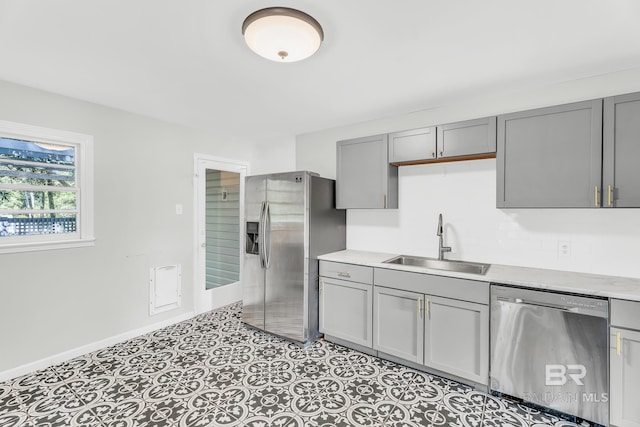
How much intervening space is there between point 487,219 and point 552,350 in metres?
1.17

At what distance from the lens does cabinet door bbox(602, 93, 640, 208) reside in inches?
79.9

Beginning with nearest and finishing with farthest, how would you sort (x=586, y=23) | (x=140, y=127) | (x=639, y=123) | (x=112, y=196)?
(x=586, y=23)
(x=639, y=123)
(x=112, y=196)
(x=140, y=127)

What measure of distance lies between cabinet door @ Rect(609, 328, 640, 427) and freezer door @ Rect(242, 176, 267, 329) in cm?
292

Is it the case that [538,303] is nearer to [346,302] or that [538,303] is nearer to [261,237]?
[346,302]

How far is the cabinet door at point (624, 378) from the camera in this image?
1.82 metres

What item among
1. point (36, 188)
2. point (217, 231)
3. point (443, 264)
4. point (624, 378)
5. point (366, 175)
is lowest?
point (624, 378)

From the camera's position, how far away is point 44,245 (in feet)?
8.70

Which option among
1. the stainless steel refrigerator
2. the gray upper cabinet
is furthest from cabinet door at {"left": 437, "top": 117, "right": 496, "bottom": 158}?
the stainless steel refrigerator

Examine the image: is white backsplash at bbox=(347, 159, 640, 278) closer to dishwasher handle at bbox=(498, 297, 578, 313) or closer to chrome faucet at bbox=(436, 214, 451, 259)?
chrome faucet at bbox=(436, 214, 451, 259)

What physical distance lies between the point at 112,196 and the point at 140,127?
83 cm

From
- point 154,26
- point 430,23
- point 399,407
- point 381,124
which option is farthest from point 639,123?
point 154,26

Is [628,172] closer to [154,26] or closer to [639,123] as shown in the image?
[639,123]

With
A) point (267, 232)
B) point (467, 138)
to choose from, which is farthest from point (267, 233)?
point (467, 138)

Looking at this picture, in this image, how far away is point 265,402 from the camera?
2227 mm
